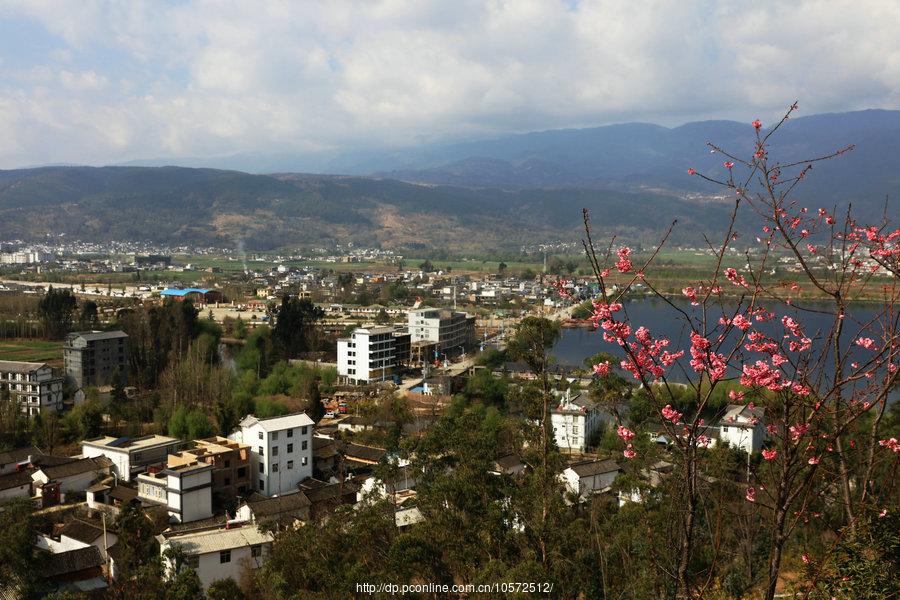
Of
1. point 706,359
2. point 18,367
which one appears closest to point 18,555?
point 706,359

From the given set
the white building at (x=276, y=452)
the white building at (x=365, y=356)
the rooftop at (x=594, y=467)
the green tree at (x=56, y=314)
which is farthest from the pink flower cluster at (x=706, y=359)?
the green tree at (x=56, y=314)

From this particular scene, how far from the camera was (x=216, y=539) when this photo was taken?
4.89m

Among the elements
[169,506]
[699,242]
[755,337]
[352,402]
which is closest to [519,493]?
[755,337]

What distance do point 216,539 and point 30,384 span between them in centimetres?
587

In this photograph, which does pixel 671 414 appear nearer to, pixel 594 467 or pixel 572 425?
pixel 594 467

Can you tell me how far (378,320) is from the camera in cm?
1816

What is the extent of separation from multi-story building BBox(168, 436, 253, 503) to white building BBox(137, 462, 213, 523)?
0.19 metres

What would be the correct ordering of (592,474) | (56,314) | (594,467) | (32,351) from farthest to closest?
1. (56,314)
2. (32,351)
3. (594,467)
4. (592,474)

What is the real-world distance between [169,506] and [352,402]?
4.97m

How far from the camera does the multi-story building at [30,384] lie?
936 cm

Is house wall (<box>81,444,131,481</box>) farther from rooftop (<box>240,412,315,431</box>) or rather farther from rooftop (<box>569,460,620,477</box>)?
rooftop (<box>569,460,620,477</box>)

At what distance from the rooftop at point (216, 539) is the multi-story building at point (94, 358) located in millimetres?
6555

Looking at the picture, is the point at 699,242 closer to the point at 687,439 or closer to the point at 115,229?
the point at 115,229

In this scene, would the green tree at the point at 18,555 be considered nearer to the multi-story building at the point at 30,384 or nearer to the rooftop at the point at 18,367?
the multi-story building at the point at 30,384
